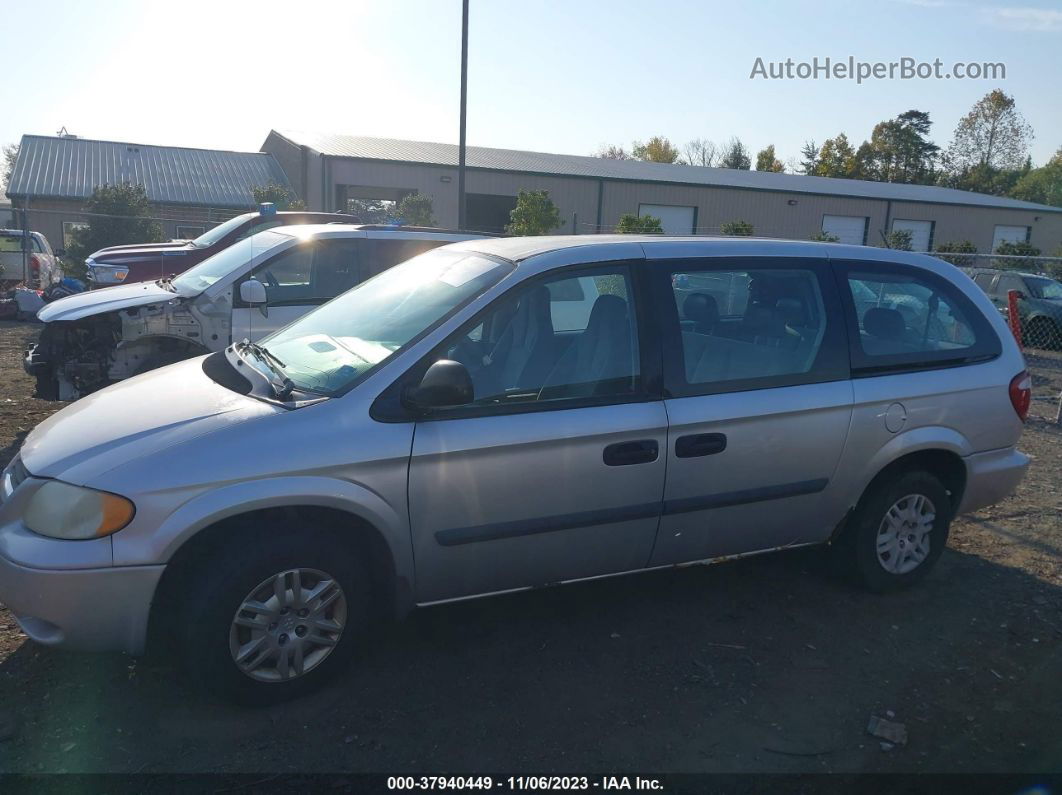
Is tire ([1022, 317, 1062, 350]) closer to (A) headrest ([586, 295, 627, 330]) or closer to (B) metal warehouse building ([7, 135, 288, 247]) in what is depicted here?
(A) headrest ([586, 295, 627, 330])

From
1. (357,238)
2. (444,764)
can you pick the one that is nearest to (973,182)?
(357,238)

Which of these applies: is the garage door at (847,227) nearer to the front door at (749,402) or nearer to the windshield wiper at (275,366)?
the front door at (749,402)

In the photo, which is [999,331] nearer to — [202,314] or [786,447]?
[786,447]

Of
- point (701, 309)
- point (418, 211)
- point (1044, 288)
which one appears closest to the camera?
point (701, 309)

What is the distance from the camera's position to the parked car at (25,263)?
16.5m

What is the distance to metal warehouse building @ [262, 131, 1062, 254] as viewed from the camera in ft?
97.9

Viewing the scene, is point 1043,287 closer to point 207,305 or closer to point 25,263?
point 207,305

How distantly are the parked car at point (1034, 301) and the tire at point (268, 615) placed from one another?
54.1ft

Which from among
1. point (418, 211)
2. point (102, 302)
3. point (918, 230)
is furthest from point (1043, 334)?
point (918, 230)

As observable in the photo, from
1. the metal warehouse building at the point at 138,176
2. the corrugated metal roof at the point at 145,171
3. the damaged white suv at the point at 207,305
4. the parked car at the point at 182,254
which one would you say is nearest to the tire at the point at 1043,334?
the parked car at the point at 182,254

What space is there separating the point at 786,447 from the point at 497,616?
165 cm

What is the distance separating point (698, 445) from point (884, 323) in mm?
1460

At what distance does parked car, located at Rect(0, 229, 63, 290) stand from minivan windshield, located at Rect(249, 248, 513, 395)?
48.4 feet

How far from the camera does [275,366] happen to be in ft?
12.5
